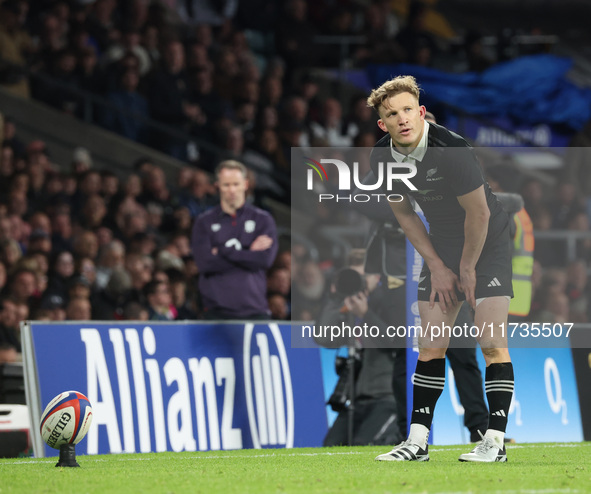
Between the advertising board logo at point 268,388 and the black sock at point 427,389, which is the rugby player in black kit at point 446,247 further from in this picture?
the advertising board logo at point 268,388

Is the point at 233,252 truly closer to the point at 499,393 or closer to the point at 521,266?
the point at 521,266

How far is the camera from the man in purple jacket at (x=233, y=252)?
351 inches

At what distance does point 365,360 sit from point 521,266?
1.58 meters

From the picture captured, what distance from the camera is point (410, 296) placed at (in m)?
8.48

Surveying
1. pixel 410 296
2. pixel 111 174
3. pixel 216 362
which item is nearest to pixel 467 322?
pixel 410 296

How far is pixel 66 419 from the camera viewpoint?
6.13 meters

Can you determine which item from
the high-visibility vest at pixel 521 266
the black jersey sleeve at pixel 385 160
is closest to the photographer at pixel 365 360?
the high-visibility vest at pixel 521 266

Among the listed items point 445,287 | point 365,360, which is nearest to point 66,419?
point 445,287

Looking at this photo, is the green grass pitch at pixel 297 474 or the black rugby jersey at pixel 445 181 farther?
the black rugby jersey at pixel 445 181

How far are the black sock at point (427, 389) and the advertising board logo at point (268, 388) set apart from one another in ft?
8.08

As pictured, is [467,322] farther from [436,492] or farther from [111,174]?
[111,174]

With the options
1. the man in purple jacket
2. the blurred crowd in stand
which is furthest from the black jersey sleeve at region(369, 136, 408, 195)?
the blurred crowd in stand

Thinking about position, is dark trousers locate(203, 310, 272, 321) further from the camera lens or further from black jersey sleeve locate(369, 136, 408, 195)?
black jersey sleeve locate(369, 136, 408, 195)

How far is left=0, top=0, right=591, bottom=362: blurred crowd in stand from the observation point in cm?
1111
